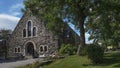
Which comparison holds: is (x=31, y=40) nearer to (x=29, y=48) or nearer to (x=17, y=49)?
(x=29, y=48)

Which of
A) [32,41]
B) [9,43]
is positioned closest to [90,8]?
[32,41]

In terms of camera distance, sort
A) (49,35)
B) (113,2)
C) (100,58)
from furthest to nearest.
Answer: (49,35), (113,2), (100,58)

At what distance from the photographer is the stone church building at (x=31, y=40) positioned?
54.4m

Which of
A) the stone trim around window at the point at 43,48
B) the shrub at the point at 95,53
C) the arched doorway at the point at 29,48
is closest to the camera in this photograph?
the shrub at the point at 95,53

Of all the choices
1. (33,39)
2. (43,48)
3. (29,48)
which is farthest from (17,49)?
(43,48)

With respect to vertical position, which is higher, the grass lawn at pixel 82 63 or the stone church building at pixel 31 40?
the stone church building at pixel 31 40

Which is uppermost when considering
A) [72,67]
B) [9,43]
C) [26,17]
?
[26,17]

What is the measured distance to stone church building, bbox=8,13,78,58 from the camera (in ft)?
178

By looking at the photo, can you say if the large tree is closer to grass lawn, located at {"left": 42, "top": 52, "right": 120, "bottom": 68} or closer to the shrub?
grass lawn, located at {"left": 42, "top": 52, "right": 120, "bottom": 68}

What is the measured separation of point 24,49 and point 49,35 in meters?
6.93

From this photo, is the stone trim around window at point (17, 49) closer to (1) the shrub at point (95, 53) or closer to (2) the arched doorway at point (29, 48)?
(2) the arched doorway at point (29, 48)

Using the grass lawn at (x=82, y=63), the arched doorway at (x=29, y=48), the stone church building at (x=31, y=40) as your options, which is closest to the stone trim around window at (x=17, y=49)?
the stone church building at (x=31, y=40)

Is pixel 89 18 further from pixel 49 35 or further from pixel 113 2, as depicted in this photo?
pixel 49 35

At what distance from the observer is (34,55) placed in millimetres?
55844
